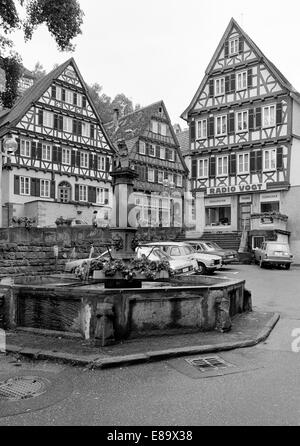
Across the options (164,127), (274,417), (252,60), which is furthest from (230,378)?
(164,127)

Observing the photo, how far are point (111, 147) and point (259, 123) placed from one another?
1479 centimetres

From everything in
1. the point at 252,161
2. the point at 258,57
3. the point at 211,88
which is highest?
the point at 258,57

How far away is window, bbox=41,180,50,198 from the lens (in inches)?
1476

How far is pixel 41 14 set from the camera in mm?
12672

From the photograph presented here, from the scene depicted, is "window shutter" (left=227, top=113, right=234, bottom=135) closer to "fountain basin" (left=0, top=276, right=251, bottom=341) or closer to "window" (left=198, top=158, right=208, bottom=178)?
"window" (left=198, top=158, right=208, bottom=178)

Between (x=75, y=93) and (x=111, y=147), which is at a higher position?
(x=75, y=93)

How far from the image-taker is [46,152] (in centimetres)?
3800

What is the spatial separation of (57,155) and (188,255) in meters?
23.3

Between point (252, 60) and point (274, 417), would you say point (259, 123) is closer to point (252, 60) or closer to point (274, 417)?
point (252, 60)

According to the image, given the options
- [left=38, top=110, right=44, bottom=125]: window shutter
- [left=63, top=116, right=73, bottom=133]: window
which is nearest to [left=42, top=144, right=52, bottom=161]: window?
[left=38, top=110, right=44, bottom=125]: window shutter

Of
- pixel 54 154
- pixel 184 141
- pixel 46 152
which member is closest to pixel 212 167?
pixel 54 154

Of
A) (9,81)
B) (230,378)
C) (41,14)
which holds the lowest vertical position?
(230,378)

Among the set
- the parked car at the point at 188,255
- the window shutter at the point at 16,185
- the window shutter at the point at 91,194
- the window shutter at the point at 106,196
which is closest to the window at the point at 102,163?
the window shutter at the point at 106,196

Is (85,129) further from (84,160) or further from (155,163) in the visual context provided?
(155,163)
